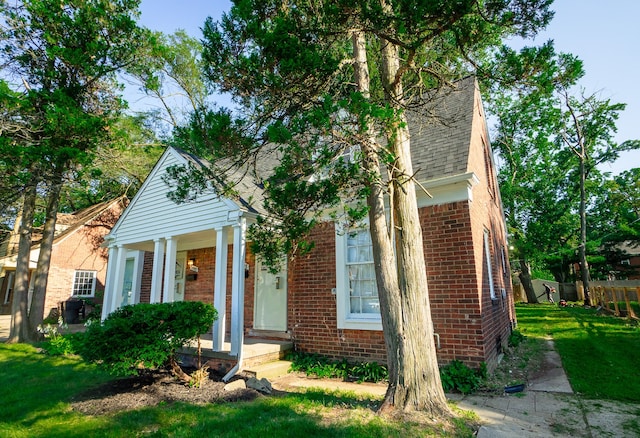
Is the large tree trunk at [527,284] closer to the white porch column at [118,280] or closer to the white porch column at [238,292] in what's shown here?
the white porch column at [238,292]

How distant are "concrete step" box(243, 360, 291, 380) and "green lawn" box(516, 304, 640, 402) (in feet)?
16.2

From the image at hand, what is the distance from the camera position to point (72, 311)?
53.1 feet

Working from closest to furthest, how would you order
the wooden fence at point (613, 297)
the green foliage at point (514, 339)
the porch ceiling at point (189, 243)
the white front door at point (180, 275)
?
1. the green foliage at point (514, 339)
2. the porch ceiling at point (189, 243)
3. the white front door at point (180, 275)
4. the wooden fence at point (613, 297)

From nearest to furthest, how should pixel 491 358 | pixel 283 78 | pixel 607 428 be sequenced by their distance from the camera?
pixel 607 428
pixel 283 78
pixel 491 358

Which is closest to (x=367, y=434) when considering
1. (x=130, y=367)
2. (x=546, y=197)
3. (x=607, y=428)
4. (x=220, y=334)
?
(x=607, y=428)

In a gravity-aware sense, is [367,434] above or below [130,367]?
below

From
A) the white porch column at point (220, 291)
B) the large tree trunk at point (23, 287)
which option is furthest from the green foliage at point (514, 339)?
the large tree trunk at point (23, 287)

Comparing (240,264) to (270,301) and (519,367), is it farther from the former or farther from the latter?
(519,367)

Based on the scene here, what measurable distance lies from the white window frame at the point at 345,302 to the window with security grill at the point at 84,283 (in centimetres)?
1792

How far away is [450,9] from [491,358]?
5.68 meters

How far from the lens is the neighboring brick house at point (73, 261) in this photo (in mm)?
17453

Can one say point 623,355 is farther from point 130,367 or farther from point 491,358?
point 130,367

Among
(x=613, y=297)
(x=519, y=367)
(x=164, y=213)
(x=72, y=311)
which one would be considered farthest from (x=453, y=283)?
(x=72, y=311)

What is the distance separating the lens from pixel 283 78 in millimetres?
4062
